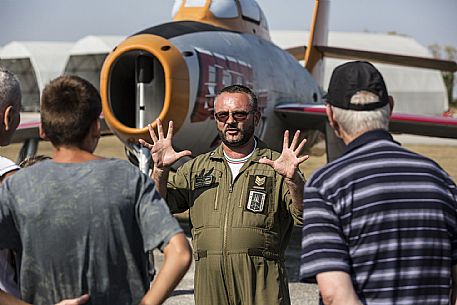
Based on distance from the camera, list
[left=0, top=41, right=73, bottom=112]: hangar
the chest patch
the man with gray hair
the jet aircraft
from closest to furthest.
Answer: the man with gray hair
the chest patch
the jet aircraft
[left=0, top=41, right=73, bottom=112]: hangar

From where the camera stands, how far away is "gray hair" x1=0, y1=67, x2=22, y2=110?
3.00 metres

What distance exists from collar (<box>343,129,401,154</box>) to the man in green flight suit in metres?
1.19

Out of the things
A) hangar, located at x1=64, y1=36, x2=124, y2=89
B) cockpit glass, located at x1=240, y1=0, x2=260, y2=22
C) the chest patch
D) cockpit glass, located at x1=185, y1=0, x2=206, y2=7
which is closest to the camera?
the chest patch

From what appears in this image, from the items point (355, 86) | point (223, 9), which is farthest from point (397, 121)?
point (355, 86)

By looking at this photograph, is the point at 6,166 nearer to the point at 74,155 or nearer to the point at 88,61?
the point at 74,155

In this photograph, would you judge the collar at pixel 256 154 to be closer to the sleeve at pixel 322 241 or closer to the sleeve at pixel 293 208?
the sleeve at pixel 293 208

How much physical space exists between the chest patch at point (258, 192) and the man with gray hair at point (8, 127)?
1453mm

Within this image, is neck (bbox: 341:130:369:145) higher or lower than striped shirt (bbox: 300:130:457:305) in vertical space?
higher

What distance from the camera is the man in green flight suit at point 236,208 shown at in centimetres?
404

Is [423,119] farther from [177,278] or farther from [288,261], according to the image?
[177,278]

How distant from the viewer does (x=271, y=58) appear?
11617 mm

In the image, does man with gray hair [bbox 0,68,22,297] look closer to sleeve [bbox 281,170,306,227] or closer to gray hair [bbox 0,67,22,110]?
gray hair [bbox 0,67,22,110]

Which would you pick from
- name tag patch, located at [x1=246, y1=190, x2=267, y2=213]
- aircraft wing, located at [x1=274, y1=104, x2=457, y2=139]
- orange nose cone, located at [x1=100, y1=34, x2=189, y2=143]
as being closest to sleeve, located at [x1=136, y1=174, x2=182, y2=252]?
name tag patch, located at [x1=246, y1=190, x2=267, y2=213]

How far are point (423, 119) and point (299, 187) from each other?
8730mm
